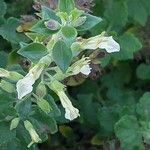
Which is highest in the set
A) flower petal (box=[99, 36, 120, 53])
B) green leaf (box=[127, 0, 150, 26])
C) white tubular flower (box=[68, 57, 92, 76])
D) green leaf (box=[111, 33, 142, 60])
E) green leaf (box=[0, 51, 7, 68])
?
flower petal (box=[99, 36, 120, 53])

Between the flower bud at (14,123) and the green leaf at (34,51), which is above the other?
the green leaf at (34,51)

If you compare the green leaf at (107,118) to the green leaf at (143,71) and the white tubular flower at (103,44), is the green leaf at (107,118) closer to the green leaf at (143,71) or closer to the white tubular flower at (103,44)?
the green leaf at (143,71)

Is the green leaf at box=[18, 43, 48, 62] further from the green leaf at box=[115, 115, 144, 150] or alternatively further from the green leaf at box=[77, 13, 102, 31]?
the green leaf at box=[115, 115, 144, 150]

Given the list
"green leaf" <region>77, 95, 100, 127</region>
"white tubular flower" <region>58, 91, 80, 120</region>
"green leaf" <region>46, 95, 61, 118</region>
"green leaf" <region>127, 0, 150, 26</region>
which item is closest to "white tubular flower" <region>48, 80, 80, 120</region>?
"white tubular flower" <region>58, 91, 80, 120</region>

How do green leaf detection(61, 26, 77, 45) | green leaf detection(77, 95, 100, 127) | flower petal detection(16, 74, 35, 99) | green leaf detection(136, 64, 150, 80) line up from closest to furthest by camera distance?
flower petal detection(16, 74, 35, 99) < green leaf detection(61, 26, 77, 45) < green leaf detection(77, 95, 100, 127) < green leaf detection(136, 64, 150, 80)

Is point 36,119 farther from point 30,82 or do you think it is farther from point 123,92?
point 123,92

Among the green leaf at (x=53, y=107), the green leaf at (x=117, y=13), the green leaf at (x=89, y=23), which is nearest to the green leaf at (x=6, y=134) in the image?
the green leaf at (x=53, y=107)

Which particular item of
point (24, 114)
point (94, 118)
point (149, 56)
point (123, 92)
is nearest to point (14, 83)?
point (24, 114)
